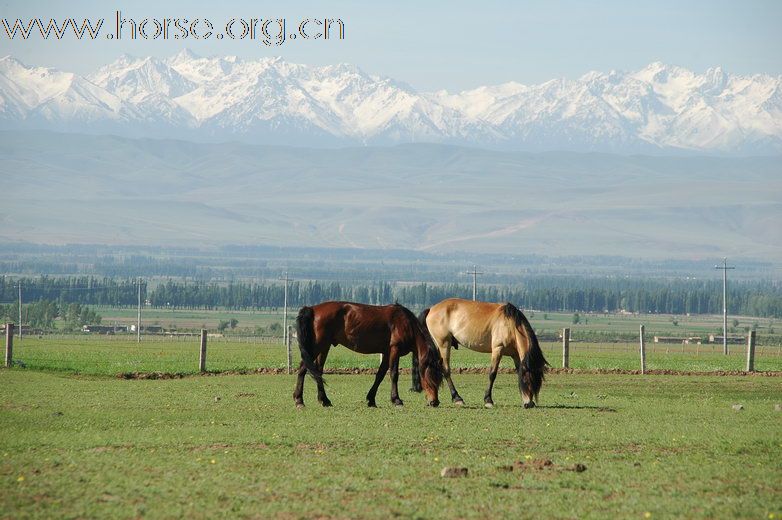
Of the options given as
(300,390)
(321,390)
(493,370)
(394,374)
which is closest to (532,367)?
(493,370)

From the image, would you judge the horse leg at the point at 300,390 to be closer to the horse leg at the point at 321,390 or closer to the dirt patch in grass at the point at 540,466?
the horse leg at the point at 321,390

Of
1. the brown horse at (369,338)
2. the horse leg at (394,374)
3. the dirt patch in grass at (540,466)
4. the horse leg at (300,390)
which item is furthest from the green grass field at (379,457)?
the brown horse at (369,338)

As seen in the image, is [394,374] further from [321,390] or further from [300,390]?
[300,390]

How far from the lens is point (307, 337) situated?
877 inches

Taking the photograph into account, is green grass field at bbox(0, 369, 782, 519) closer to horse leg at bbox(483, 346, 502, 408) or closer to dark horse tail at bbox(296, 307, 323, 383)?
horse leg at bbox(483, 346, 502, 408)

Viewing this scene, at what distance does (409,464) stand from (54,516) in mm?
4523

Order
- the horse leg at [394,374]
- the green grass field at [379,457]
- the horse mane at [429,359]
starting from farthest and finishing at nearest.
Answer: the horse leg at [394,374]
the horse mane at [429,359]
the green grass field at [379,457]

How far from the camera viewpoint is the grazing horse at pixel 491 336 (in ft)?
74.0

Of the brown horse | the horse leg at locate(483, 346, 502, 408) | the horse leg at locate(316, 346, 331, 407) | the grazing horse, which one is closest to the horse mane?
the brown horse

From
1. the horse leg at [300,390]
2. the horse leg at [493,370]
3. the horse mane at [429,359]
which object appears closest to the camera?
the horse leg at [300,390]

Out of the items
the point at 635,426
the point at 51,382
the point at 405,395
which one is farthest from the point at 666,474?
the point at 51,382

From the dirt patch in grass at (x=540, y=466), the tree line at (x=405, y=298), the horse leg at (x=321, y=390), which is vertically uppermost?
the tree line at (x=405, y=298)

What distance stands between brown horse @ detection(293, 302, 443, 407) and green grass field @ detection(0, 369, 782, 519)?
1.98ft

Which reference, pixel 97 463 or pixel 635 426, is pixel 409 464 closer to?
pixel 97 463
